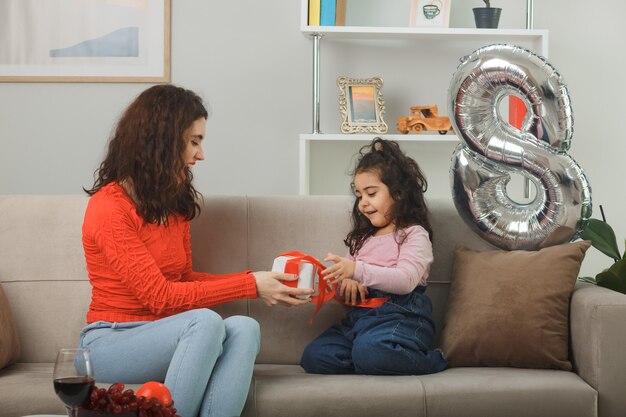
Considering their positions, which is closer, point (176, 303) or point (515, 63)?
point (176, 303)

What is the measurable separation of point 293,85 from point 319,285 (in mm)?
1496

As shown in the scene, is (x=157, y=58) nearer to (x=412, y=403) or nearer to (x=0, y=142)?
(x=0, y=142)

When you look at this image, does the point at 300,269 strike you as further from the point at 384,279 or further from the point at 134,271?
the point at 134,271

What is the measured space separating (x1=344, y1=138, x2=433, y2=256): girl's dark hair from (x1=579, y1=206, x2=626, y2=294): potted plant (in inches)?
20.1

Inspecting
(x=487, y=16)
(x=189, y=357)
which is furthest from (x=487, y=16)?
(x=189, y=357)

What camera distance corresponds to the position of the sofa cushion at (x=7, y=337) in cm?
237

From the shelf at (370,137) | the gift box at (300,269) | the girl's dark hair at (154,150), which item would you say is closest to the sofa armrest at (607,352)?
the gift box at (300,269)

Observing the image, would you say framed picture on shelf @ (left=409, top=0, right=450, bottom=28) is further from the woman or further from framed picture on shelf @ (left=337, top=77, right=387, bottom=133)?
the woman

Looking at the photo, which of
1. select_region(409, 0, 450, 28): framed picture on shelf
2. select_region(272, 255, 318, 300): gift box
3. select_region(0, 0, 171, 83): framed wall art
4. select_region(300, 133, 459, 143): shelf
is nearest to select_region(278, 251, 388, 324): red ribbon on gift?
select_region(272, 255, 318, 300): gift box

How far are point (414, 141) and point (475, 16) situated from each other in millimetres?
537

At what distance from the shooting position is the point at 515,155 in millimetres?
2727

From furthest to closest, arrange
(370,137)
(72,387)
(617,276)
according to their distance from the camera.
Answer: (370,137), (617,276), (72,387)

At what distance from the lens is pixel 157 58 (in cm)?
376

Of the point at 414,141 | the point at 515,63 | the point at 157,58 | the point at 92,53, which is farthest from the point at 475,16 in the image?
the point at 92,53
